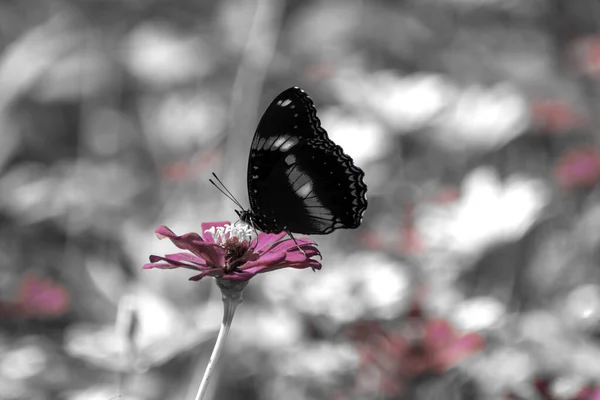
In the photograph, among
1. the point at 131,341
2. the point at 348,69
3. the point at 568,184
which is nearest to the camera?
the point at 131,341

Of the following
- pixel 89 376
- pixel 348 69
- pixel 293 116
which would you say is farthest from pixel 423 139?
pixel 293 116

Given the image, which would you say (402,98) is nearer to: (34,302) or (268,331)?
(268,331)

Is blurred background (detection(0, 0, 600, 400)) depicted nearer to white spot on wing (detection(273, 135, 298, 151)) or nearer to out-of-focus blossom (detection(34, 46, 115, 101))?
out-of-focus blossom (detection(34, 46, 115, 101))

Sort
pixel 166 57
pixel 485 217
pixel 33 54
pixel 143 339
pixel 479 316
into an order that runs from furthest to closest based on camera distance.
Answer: pixel 166 57, pixel 33 54, pixel 485 217, pixel 479 316, pixel 143 339

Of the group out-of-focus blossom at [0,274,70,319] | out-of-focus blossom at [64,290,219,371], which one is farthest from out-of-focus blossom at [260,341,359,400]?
out-of-focus blossom at [0,274,70,319]

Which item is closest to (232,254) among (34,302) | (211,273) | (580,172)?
→ (211,273)

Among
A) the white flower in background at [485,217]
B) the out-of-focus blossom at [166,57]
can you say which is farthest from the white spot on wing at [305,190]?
the out-of-focus blossom at [166,57]

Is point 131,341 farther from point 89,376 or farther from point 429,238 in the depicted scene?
point 429,238
